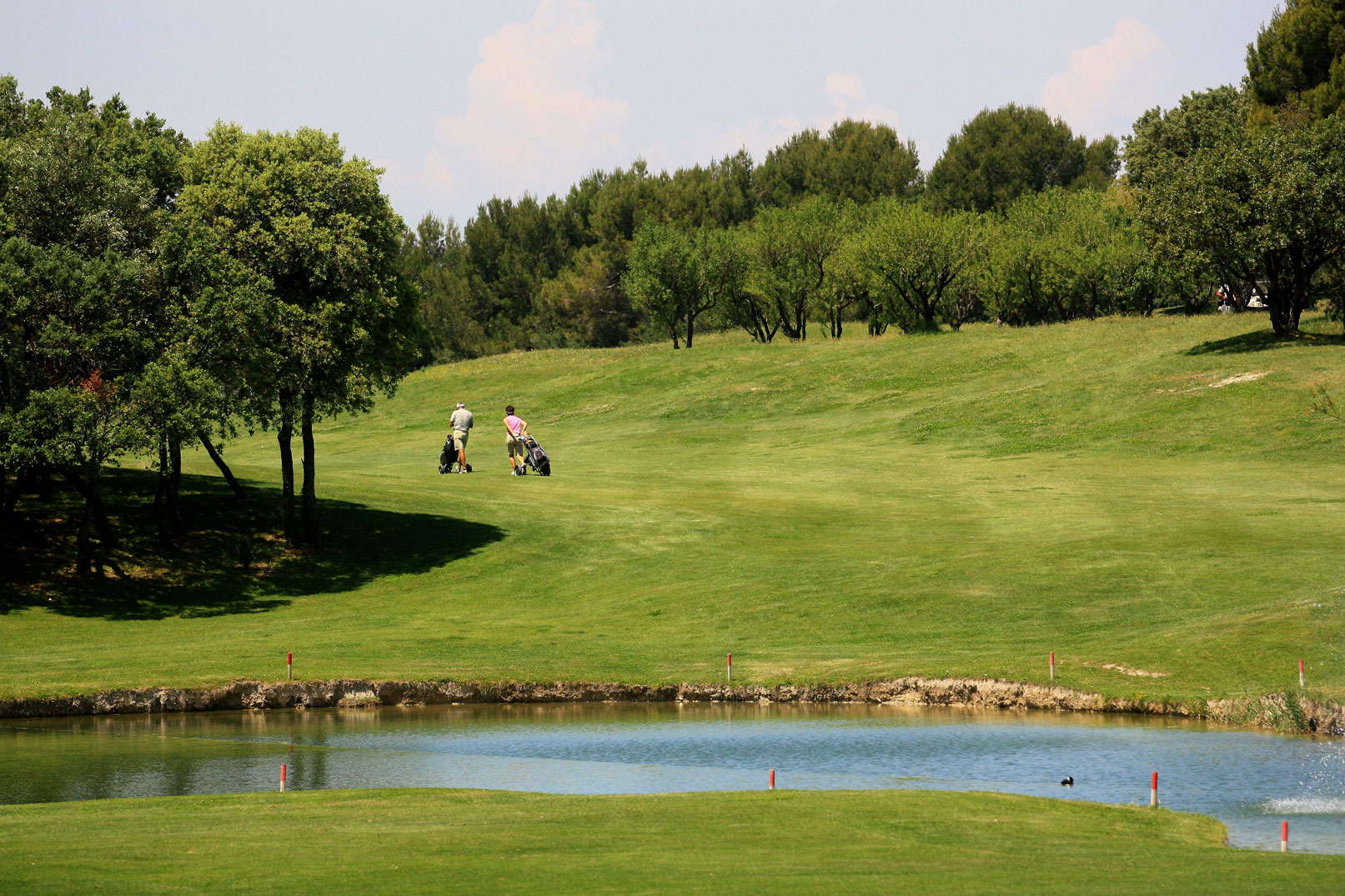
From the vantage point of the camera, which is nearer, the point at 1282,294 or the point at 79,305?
the point at 79,305

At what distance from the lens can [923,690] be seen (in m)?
30.9

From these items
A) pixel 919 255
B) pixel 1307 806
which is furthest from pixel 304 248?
pixel 919 255

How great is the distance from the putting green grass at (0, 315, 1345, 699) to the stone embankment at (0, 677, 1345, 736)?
0.39 meters

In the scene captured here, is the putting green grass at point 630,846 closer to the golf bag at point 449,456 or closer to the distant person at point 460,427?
the distant person at point 460,427

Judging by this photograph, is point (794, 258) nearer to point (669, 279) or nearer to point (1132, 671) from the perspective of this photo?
point (669, 279)

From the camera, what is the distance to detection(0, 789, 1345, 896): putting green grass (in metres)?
14.9

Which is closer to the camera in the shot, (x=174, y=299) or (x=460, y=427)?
(x=174, y=299)

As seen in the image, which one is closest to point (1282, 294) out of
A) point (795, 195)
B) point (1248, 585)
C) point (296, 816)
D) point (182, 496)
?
point (1248, 585)

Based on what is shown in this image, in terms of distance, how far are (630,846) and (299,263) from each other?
33.2 m

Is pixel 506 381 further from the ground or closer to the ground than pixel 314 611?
further from the ground

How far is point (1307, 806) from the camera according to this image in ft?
70.5

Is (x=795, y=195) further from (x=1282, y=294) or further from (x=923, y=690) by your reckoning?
(x=923, y=690)

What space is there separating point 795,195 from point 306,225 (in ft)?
501

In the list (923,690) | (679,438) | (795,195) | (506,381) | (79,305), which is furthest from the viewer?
(795,195)
